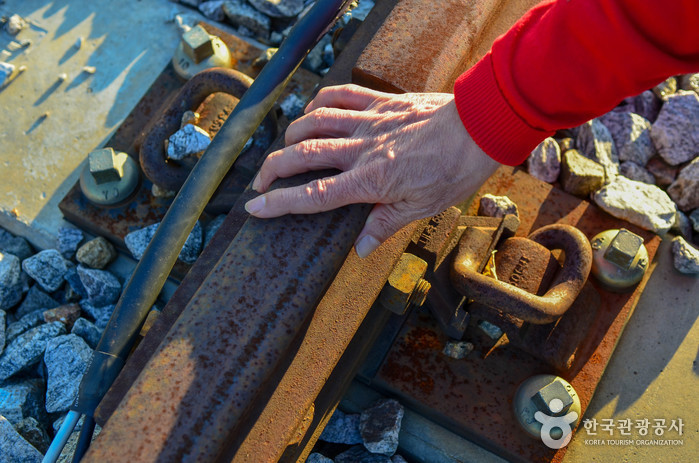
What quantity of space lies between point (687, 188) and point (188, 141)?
258 cm

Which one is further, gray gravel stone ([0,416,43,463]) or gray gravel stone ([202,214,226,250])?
gray gravel stone ([202,214,226,250])

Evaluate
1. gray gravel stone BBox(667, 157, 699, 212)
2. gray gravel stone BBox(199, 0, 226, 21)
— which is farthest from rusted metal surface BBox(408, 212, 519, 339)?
gray gravel stone BBox(199, 0, 226, 21)

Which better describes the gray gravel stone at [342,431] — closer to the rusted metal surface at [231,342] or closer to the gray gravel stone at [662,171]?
the rusted metal surface at [231,342]

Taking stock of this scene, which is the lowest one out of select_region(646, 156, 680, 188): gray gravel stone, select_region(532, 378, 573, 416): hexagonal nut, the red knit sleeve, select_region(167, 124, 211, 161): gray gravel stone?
select_region(646, 156, 680, 188): gray gravel stone

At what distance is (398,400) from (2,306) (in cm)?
197

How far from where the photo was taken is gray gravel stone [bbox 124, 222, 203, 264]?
2.48m

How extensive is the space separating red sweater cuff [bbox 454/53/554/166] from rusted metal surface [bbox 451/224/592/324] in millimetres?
573

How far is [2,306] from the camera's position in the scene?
2.60 meters

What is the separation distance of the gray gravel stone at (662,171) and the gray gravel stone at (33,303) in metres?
3.29

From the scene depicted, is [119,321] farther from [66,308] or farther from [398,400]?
[398,400]

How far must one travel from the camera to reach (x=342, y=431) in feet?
7.59

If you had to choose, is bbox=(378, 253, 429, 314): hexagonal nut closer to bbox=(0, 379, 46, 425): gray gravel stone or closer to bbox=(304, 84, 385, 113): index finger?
bbox=(304, 84, 385, 113): index finger

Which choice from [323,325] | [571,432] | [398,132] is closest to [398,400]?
[571,432]

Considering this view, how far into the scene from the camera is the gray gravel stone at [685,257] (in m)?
2.51
